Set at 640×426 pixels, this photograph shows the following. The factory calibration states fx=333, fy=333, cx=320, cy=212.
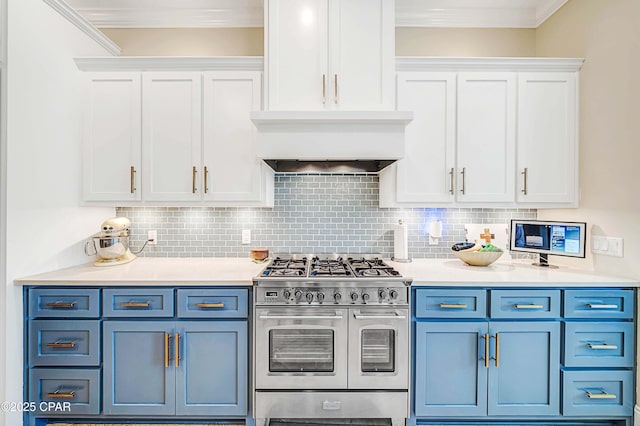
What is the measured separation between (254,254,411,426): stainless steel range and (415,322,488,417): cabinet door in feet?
0.39

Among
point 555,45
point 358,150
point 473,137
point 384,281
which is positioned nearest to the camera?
point 384,281

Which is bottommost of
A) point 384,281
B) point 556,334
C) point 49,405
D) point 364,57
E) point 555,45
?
point 49,405

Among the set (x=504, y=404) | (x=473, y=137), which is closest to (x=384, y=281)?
(x=504, y=404)

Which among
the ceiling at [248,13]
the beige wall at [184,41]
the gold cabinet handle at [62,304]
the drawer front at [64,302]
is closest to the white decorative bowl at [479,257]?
the ceiling at [248,13]

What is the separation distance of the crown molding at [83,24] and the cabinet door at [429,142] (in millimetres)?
2390

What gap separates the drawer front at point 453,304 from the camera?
2.03 metres

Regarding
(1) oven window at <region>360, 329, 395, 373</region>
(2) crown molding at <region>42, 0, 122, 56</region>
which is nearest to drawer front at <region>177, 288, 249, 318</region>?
(1) oven window at <region>360, 329, 395, 373</region>

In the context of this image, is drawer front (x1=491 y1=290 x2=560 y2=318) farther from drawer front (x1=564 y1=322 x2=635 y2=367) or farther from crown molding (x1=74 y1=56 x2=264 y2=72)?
crown molding (x1=74 y1=56 x2=264 y2=72)

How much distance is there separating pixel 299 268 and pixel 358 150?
0.89 m

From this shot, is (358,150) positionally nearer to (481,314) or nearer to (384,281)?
(384,281)

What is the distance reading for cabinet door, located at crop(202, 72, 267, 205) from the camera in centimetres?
241

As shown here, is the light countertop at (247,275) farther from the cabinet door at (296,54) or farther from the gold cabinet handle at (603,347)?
the cabinet door at (296,54)

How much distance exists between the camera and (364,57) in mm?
2307

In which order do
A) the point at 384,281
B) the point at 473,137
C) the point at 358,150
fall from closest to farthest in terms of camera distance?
the point at 384,281, the point at 358,150, the point at 473,137
